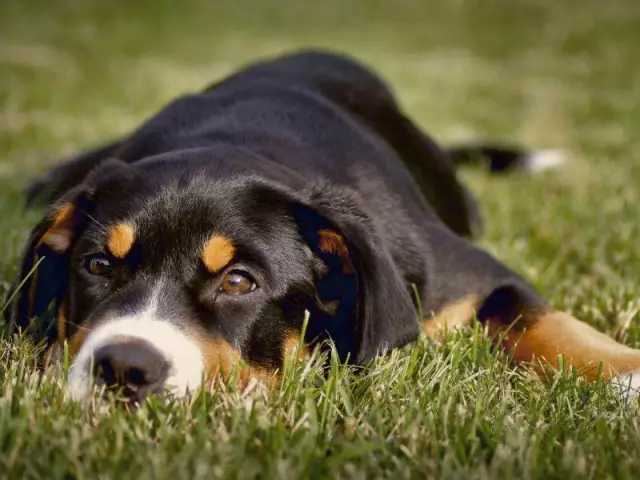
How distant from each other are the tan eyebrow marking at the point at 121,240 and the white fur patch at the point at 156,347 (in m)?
0.39

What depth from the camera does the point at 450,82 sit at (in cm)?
1456

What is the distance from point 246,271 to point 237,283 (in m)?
0.06

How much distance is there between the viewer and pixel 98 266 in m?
3.17

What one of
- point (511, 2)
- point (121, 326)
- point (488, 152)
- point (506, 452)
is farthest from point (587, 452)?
point (511, 2)

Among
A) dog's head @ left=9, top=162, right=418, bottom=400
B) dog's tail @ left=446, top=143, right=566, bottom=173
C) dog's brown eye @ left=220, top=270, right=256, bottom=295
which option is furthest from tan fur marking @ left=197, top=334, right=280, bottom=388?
dog's tail @ left=446, top=143, right=566, bottom=173

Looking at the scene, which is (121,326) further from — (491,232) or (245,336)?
(491,232)

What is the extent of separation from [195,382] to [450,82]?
12697 millimetres

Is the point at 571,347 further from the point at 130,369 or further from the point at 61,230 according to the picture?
the point at 61,230

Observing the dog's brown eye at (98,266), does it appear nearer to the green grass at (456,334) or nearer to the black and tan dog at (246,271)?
the black and tan dog at (246,271)

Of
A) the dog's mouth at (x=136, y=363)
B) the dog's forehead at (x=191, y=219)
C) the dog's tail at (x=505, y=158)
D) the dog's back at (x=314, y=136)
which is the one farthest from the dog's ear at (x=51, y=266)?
the dog's tail at (x=505, y=158)

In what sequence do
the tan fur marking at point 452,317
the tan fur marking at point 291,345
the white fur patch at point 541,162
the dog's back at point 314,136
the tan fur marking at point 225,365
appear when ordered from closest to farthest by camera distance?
1. the tan fur marking at point 225,365
2. the tan fur marking at point 291,345
3. the tan fur marking at point 452,317
4. the dog's back at point 314,136
5. the white fur patch at point 541,162

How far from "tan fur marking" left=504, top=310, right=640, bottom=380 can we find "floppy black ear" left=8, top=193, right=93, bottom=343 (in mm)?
1926

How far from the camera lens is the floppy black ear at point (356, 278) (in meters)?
3.00

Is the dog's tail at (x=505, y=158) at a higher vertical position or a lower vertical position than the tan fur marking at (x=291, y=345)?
lower
